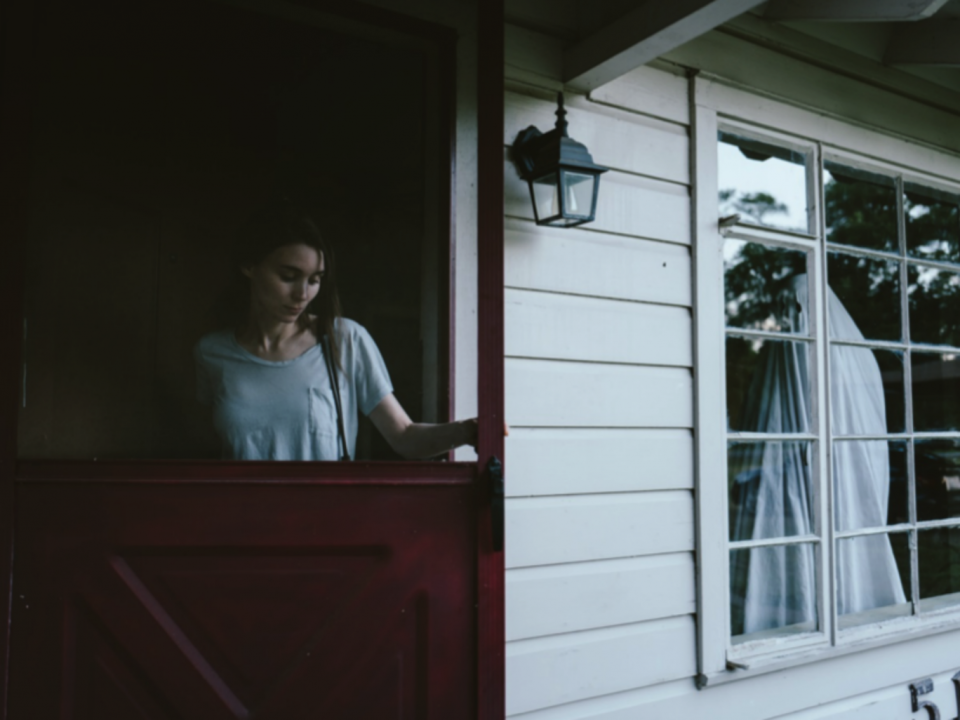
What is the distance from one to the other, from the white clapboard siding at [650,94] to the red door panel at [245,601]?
139 centimetres

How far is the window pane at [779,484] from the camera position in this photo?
2.73m

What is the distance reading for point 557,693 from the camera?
2111mm

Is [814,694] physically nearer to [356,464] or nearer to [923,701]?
[923,701]

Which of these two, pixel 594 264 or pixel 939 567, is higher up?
pixel 594 264

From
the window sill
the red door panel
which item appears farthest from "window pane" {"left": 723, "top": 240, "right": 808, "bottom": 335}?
the red door panel

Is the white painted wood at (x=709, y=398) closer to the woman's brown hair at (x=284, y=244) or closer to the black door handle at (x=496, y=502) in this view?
the black door handle at (x=496, y=502)

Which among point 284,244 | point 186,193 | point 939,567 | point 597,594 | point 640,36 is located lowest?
point 939,567

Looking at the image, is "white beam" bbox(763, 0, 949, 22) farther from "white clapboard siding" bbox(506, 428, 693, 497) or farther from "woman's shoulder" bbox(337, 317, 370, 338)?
"woman's shoulder" bbox(337, 317, 370, 338)

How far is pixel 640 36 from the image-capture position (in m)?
1.98

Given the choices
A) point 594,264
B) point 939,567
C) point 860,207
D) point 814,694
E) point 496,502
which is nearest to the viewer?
point 496,502

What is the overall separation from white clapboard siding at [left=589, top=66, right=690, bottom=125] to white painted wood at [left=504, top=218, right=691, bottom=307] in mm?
430

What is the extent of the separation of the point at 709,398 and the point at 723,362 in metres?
0.14

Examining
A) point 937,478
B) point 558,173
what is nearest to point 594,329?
point 558,173

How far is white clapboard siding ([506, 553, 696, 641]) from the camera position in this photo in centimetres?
206
